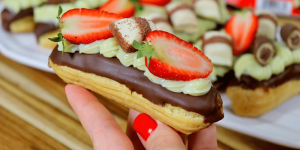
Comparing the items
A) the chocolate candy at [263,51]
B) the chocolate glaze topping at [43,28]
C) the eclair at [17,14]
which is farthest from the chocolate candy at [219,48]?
the eclair at [17,14]

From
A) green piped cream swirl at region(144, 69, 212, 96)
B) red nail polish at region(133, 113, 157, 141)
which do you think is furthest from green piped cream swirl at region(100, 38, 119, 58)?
red nail polish at region(133, 113, 157, 141)

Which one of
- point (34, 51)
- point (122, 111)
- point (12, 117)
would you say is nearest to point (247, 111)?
point (122, 111)

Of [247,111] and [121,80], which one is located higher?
[121,80]

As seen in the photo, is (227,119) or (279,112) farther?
(279,112)

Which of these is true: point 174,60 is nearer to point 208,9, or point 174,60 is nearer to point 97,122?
point 97,122

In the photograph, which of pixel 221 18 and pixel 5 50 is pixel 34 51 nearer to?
pixel 5 50

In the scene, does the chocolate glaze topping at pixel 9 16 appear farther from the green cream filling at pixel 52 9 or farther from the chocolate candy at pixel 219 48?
the chocolate candy at pixel 219 48

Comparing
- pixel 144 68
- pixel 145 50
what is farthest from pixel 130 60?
pixel 145 50
